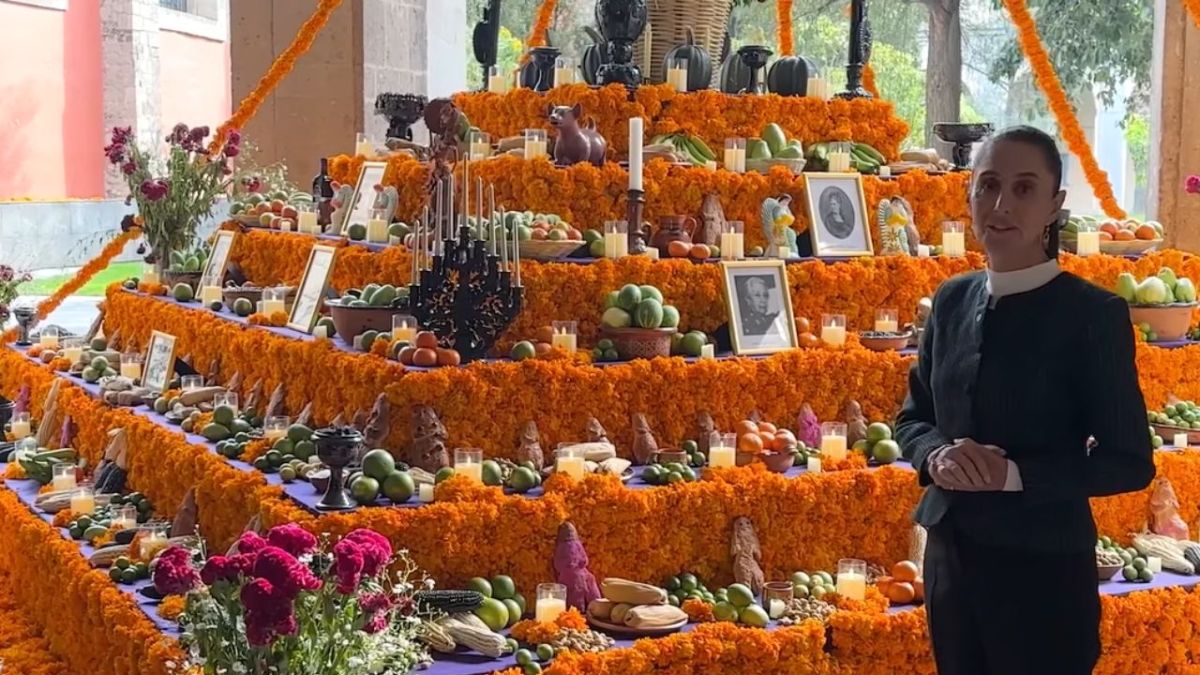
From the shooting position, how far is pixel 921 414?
2586 millimetres

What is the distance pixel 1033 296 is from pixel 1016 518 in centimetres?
37

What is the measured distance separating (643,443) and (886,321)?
129 cm

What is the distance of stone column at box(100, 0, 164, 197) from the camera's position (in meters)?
14.0

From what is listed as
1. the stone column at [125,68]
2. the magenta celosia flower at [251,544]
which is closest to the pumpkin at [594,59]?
the magenta celosia flower at [251,544]

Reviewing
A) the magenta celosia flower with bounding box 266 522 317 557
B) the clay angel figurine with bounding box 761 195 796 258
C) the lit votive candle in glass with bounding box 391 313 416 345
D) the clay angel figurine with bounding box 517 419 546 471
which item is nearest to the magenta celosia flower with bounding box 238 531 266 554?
the magenta celosia flower with bounding box 266 522 317 557

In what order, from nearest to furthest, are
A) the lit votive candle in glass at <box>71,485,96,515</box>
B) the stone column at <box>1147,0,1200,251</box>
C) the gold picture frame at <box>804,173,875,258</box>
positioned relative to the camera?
Result: 1. the lit votive candle in glass at <box>71,485,96,515</box>
2. the gold picture frame at <box>804,173,875,258</box>
3. the stone column at <box>1147,0,1200,251</box>

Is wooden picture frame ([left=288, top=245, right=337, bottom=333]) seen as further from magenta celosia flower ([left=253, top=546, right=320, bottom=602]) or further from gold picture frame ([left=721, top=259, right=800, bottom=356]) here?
magenta celosia flower ([left=253, top=546, right=320, bottom=602])

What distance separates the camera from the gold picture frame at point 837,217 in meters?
5.51

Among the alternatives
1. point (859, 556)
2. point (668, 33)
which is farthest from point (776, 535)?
point (668, 33)

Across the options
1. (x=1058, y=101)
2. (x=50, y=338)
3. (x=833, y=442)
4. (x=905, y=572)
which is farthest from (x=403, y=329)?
(x=1058, y=101)

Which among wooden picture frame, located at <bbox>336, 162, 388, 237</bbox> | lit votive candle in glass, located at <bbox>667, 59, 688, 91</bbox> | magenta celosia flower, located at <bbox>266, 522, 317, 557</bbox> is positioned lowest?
magenta celosia flower, located at <bbox>266, 522, 317, 557</bbox>

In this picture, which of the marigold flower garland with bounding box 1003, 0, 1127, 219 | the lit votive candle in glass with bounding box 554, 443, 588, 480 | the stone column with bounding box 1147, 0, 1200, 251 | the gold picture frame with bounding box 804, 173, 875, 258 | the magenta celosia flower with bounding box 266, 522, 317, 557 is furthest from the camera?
the stone column with bounding box 1147, 0, 1200, 251

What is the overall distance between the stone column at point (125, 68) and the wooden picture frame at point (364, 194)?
886cm

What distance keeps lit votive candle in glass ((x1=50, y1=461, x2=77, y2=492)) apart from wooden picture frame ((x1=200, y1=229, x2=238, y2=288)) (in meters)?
1.34
